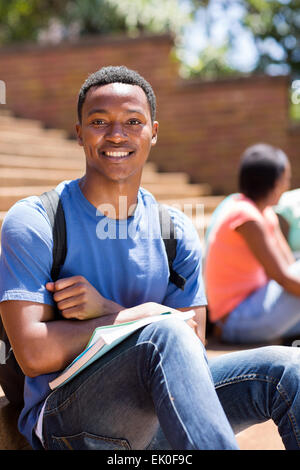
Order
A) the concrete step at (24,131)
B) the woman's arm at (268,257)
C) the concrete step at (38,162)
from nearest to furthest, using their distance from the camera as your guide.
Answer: the woman's arm at (268,257), the concrete step at (38,162), the concrete step at (24,131)

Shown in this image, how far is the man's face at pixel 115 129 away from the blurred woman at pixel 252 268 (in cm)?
160

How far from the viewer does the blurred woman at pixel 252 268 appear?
3.45 metres

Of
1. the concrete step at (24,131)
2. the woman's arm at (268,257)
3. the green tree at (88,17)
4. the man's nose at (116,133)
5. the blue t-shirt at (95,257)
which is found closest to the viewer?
the blue t-shirt at (95,257)

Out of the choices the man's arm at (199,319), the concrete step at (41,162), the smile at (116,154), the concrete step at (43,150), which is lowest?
the man's arm at (199,319)

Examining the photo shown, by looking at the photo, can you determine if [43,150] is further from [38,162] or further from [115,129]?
[115,129]

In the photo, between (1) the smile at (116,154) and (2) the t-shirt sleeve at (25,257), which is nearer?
Answer: (2) the t-shirt sleeve at (25,257)

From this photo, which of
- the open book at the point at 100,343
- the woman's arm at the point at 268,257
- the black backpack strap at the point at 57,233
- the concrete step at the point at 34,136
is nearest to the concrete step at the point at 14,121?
the concrete step at the point at 34,136

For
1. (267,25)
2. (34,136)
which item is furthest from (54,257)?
(267,25)

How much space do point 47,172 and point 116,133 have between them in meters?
3.66

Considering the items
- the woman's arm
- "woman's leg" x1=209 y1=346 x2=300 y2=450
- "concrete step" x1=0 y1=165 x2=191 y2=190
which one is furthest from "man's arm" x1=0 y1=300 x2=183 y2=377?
"concrete step" x1=0 y1=165 x2=191 y2=190

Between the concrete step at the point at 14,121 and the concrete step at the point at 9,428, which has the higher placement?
the concrete step at the point at 14,121

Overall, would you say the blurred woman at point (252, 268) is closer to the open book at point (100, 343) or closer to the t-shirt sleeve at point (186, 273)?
the t-shirt sleeve at point (186, 273)

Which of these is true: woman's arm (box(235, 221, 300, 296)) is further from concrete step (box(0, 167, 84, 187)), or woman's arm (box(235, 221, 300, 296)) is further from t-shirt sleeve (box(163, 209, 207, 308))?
concrete step (box(0, 167, 84, 187))
